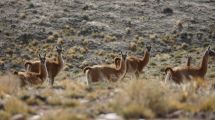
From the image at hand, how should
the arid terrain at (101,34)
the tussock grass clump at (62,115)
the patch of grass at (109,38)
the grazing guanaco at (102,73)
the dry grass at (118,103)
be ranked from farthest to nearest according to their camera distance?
the patch of grass at (109,38), the arid terrain at (101,34), the grazing guanaco at (102,73), the dry grass at (118,103), the tussock grass clump at (62,115)

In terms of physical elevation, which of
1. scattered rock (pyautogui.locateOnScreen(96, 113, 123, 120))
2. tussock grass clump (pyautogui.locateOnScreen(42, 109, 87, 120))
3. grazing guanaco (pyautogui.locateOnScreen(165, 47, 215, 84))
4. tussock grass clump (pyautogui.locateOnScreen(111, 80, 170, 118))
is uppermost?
tussock grass clump (pyautogui.locateOnScreen(111, 80, 170, 118))

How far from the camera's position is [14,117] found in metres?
9.14

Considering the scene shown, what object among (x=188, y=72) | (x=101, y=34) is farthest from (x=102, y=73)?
(x=101, y=34)

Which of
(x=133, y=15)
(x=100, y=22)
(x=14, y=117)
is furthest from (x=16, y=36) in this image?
(x=14, y=117)

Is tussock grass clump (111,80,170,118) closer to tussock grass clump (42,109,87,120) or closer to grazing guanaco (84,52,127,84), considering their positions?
tussock grass clump (42,109,87,120)

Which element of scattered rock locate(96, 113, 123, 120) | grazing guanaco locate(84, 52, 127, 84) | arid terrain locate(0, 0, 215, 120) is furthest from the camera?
arid terrain locate(0, 0, 215, 120)

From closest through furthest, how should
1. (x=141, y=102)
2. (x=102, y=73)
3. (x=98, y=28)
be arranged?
(x=141, y=102)
(x=102, y=73)
(x=98, y=28)

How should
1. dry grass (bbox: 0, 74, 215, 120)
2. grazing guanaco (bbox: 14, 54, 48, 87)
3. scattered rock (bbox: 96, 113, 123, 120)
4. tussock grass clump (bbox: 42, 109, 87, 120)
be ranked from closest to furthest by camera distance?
tussock grass clump (bbox: 42, 109, 87, 120)
scattered rock (bbox: 96, 113, 123, 120)
dry grass (bbox: 0, 74, 215, 120)
grazing guanaco (bbox: 14, 54, 48, 87)

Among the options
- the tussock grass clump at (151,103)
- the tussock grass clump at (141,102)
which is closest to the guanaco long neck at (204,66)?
the tussock grass clump at (151,103)

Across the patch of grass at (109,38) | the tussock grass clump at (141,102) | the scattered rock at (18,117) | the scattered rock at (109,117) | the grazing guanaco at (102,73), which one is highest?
the tussock grass clump at (141,102)

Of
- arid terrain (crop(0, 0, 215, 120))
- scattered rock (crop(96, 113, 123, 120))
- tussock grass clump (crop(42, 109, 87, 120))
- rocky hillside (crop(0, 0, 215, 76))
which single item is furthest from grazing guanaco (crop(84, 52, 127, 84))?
rocky hillside (crop(0, 0, 215, 76))

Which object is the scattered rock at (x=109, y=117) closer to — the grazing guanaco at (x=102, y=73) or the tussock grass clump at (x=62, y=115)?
the tussock grass clump at (x=62, y=115)

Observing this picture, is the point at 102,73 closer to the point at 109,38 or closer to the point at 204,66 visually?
the point at 204,66

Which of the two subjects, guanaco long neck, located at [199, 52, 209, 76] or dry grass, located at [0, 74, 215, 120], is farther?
guanaco long neck, located at [199, 52, 209, 76]
